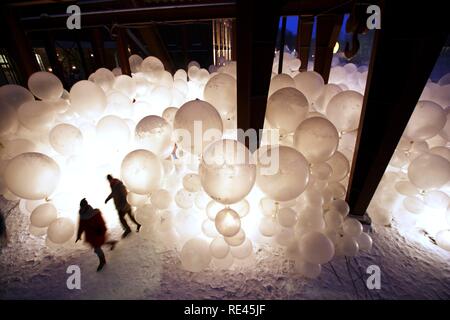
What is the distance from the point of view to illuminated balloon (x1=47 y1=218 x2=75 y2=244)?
8.43 feet

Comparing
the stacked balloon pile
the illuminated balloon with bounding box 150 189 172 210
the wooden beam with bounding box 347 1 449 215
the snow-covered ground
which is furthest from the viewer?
the illuminated balloon with bounding box 150 189 172 210

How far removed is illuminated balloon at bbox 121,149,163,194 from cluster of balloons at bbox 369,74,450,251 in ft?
Answer: 10.8

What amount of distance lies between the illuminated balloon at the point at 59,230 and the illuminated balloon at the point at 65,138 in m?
0.94

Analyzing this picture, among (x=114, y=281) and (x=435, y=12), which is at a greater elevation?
(x=435, y=12)

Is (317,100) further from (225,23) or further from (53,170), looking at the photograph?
(225,23)

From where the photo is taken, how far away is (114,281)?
2.47 meters

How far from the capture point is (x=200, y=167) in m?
2.39


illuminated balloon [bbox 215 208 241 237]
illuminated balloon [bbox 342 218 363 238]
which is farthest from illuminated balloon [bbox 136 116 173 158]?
illuminated balloon [bbox 342 218 363 238]

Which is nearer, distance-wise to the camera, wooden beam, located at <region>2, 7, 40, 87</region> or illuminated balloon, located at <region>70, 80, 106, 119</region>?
illuminated balloon, located at <region>70, 80, 106, 119</region>

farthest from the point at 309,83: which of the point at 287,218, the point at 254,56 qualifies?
the point at 287,218

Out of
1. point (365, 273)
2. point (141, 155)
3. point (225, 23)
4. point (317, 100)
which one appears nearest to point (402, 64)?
point (317, 100)

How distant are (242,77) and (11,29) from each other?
600 centimetres

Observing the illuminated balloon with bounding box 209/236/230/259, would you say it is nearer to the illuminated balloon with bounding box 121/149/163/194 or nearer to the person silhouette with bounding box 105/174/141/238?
the illuminated balloon with bounding box 121/149/163/194

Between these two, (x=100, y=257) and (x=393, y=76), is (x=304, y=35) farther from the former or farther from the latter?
(x=100, y=257)
